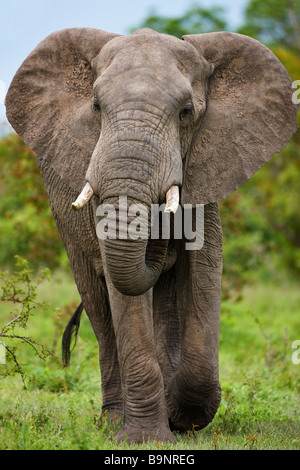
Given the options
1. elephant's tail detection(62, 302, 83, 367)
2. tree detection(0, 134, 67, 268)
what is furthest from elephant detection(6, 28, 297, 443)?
tree detection(0, 134, 67, 268)

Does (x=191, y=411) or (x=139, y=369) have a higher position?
(x=139, y=369)

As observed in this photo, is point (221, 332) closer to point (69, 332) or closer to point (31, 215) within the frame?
point (31, 215)

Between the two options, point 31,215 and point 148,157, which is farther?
point 31,215

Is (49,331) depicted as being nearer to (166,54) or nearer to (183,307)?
(183,307)

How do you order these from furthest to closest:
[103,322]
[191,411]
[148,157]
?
[103,322] < [191,411] < [148,157]

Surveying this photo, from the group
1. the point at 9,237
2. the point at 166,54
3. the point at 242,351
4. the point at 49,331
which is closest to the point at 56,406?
the point at 166,54

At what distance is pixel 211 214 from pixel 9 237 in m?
6.51

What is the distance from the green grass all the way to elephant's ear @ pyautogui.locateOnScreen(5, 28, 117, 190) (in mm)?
1400

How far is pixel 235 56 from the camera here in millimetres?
5254

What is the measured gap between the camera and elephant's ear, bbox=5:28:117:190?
202 inches

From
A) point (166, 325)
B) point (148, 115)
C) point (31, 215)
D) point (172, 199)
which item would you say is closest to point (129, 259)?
point (172, 199)

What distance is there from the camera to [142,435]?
16.1 ft

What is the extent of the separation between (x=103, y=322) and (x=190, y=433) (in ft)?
3.13

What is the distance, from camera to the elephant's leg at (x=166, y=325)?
5.89m
